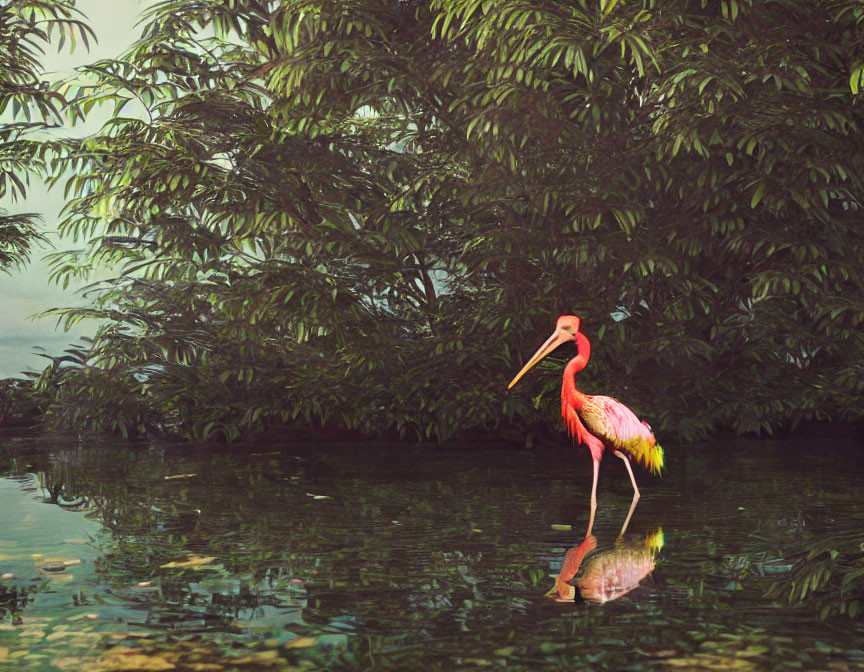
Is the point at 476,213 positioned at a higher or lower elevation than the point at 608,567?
higher

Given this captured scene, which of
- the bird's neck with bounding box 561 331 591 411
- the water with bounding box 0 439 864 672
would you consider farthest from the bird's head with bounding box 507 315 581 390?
the water with bounding box 0 439 864 672

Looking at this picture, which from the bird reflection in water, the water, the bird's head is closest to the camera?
the water

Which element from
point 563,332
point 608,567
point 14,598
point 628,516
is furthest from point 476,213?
point 14,598

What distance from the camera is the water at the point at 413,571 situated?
3113mm

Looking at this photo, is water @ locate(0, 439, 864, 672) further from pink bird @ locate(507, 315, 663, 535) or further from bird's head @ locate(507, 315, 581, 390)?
bird's head @ locate(507, 315, 581, 390)

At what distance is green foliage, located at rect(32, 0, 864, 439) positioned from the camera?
8.80 metres

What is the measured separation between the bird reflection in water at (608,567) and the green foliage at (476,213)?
3077 mm

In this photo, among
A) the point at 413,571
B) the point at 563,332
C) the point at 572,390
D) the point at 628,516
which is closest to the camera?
the point at 413,571

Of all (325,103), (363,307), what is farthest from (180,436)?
(325,103)

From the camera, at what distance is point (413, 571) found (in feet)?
14.4

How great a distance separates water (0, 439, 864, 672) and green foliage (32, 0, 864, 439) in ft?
6.92

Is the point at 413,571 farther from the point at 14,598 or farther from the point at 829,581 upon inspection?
the point at 829,581

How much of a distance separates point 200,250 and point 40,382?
3545 millimetres

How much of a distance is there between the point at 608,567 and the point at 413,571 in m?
0.94
